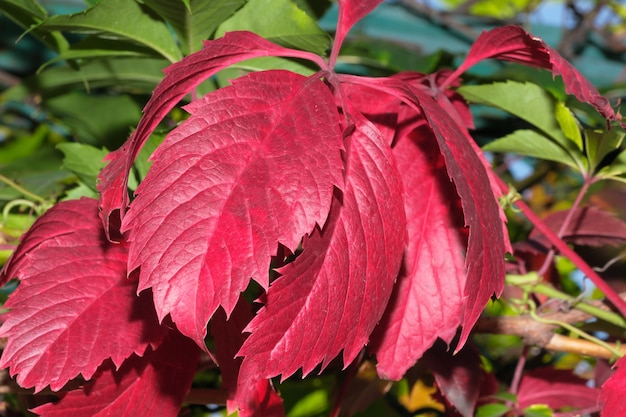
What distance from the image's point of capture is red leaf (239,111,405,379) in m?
0.41

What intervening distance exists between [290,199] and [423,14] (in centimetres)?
155

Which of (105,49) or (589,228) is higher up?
(105,49)

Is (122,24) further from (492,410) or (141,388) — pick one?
(492,410)

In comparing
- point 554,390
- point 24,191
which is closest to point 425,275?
point 554,390

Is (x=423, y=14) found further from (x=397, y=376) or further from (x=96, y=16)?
(x=397, y=376)

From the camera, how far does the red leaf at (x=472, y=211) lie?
0.41 m

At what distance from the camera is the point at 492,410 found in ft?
2.34

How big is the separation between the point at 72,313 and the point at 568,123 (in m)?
0.47

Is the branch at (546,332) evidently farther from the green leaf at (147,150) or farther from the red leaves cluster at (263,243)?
the green leaf at (147,150)

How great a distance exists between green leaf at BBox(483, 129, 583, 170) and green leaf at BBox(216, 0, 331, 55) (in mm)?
213

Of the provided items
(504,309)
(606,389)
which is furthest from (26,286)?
(504,309)

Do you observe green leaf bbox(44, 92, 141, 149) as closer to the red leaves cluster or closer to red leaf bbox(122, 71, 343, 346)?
the red leaves cluster

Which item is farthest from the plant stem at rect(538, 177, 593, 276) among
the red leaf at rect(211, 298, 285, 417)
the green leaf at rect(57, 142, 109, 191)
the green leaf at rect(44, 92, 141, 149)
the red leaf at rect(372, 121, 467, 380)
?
the green leaf at rect(44, 92, 141, 149)

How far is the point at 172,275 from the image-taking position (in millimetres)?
373
